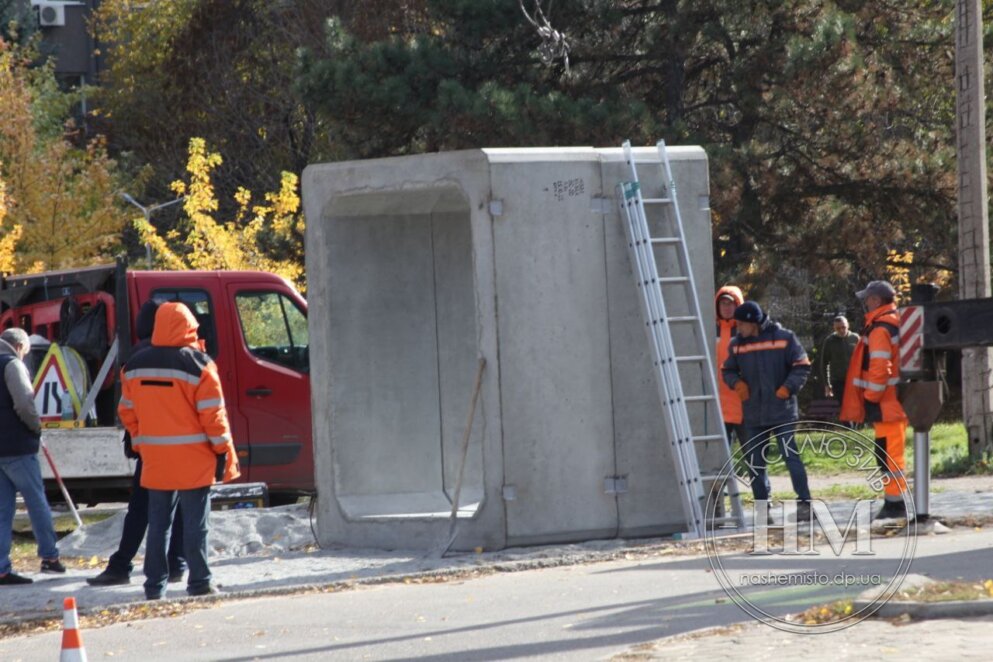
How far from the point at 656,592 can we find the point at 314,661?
7.09ft

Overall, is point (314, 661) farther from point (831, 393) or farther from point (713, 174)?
point (713, 174)

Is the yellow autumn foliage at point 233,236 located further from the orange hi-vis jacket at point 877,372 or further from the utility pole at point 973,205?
the orange hi-vis jacket at point 877,372

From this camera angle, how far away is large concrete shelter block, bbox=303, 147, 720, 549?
36.7 feet

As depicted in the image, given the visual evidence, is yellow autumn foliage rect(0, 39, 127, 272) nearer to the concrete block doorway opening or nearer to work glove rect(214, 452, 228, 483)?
the concrete block doorway opening

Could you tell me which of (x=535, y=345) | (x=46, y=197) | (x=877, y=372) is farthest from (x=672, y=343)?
(x=46, y=197)

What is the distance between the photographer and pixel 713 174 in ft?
73.4

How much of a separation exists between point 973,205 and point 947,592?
9.75 m

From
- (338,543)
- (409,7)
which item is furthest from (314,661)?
(409,7)

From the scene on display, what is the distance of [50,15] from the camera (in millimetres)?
52188

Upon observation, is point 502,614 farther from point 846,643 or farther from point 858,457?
point 858,457

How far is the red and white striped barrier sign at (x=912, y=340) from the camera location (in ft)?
36.4

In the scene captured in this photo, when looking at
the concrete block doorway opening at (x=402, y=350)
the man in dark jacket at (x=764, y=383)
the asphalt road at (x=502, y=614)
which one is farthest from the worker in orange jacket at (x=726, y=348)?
the asphalt road at (x=502, y=614)

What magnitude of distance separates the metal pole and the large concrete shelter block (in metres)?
1.45

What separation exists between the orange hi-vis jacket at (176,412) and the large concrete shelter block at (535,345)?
224 centimetres
